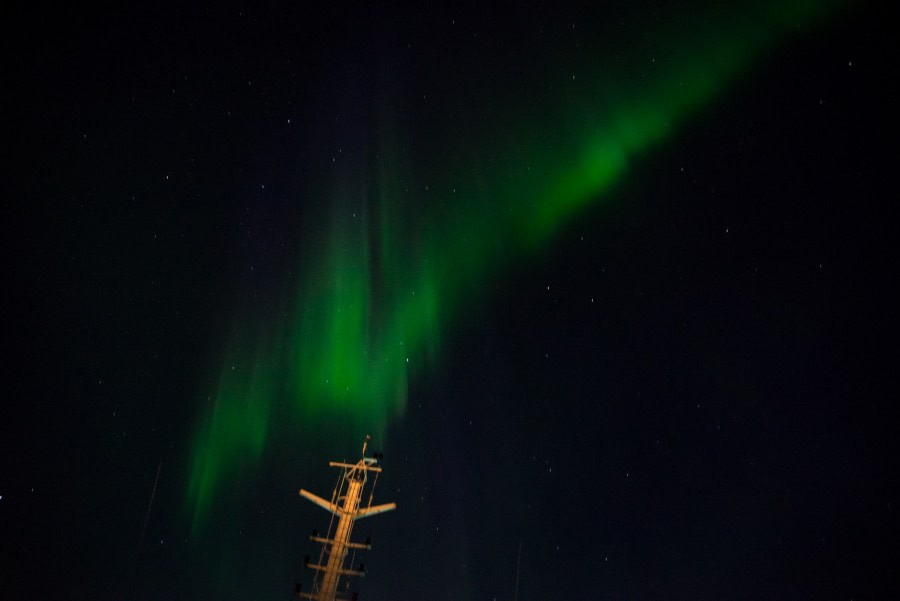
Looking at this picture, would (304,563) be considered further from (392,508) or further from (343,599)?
(392,508)

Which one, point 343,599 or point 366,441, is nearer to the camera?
point 343,599

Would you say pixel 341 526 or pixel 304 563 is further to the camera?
pixel 341 526

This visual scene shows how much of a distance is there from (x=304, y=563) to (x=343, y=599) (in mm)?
1554

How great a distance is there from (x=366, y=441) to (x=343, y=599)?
14.1ft

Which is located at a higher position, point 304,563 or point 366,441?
point 366,441

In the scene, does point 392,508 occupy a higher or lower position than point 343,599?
higher

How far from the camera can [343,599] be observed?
18578 millimetres

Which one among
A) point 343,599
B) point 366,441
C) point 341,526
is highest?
point 366,441

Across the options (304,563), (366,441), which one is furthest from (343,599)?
(366,441)

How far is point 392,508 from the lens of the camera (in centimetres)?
1997

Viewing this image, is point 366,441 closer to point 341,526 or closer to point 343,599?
point 341,526

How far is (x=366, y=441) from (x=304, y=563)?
3.93 m

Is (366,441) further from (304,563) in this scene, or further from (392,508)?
(304,563)

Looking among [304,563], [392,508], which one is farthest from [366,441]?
[304,563]
